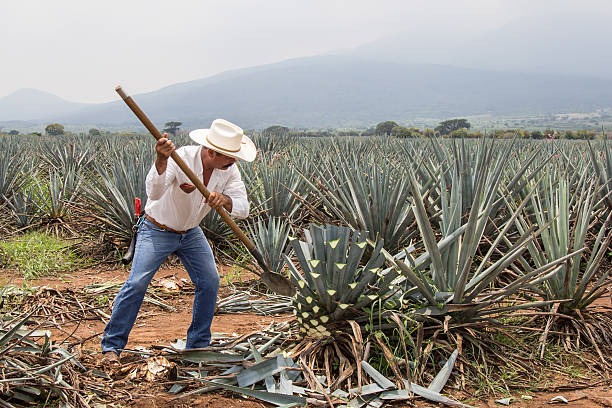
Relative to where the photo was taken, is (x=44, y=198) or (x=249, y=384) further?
(x=44, y=198)

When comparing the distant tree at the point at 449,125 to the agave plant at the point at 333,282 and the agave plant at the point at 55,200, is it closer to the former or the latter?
the agave plant at the point at 55,200

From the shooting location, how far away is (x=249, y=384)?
283cm

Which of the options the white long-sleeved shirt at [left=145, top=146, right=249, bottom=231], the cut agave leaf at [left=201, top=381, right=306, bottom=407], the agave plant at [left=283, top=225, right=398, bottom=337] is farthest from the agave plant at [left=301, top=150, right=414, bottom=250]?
the cut agave leaf at [left=201, top=381, right=306, bottom=407]

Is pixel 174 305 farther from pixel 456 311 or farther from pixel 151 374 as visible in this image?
pixel 456 311

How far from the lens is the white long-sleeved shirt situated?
320 centimetres

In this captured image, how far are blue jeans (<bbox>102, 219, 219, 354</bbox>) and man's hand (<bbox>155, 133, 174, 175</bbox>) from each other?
428 millimetres

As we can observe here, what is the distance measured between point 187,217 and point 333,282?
39.2 inches

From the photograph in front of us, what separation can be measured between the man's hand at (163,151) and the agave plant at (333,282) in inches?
34.3

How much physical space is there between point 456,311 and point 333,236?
834 millimetres

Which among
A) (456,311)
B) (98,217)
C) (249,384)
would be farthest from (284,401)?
(98,217)

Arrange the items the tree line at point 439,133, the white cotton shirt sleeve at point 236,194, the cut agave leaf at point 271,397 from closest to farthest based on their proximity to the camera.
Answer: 1. the cut agave leaf at point 271,397
2. the white cotton shirt sleeve at point 236,194
3. the tree line at point 439,133

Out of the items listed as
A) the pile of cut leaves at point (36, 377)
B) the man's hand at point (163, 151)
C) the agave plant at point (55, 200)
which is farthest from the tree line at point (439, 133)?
the agave plant at point (55, 200)

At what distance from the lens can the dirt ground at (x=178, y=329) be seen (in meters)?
2.74

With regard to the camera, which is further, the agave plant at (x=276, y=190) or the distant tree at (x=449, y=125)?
the distant tree at (x=449, y=125)
